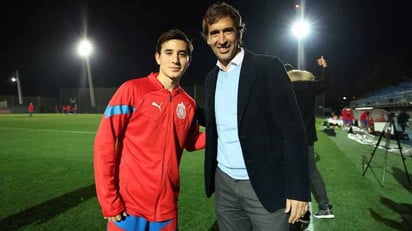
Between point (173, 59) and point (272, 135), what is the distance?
3.35 ft

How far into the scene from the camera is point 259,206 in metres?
2.11

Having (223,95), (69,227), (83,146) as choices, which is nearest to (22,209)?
(69,227)

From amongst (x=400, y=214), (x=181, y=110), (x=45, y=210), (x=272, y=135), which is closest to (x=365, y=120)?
(x=400, y=214)

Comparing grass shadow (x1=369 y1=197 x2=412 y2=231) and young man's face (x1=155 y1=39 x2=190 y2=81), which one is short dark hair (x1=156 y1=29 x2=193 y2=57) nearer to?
young man's face (x1=155 y1=39 x2=190 y2=81)

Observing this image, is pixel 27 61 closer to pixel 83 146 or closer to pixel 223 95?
pixel 83 146

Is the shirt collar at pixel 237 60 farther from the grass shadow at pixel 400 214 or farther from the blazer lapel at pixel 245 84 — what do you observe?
the grass shadow at pixel 400 214

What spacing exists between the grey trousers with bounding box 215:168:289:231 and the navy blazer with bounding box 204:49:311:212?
0.24ft

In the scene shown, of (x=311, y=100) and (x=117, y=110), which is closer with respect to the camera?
(x=117, y=110)

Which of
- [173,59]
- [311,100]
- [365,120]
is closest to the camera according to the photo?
[173,59]

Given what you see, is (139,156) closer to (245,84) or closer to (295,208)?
(245,84)

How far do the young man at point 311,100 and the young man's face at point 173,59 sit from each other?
216 centimetres

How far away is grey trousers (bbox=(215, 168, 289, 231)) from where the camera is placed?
2078mm

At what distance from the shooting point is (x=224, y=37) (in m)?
2.19

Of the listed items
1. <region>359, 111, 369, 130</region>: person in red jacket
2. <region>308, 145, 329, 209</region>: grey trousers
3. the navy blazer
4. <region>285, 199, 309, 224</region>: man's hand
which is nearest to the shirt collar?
the navy blazer
